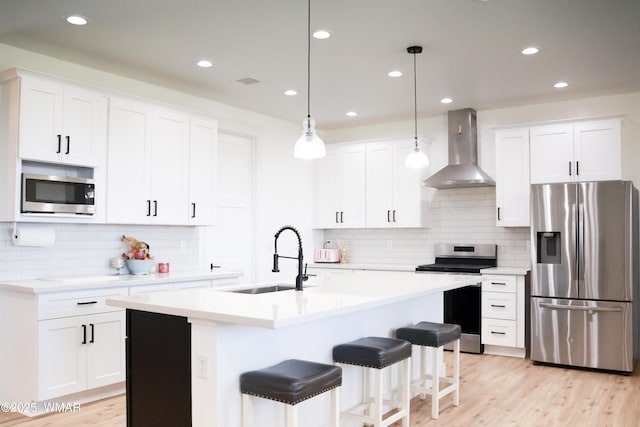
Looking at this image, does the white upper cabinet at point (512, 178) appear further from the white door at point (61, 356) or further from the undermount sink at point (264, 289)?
the white door at point (61, 356)

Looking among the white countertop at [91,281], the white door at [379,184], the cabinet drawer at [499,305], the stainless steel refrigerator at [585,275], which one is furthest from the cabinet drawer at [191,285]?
the stainless steel refrigerator at [585,275]

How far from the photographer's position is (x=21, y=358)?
387 cm

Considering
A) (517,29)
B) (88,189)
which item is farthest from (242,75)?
(517,29)

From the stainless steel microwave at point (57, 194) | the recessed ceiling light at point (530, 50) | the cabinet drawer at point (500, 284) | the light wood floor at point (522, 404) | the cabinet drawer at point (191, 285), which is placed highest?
the recessed ceiling light at point (530, 50)

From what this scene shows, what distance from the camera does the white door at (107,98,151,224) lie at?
15.0 ft

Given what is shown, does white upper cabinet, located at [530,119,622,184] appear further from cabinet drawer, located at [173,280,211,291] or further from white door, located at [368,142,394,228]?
cabinet drawer, located at [173,280,211,291]

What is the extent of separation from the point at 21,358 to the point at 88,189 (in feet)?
4.47

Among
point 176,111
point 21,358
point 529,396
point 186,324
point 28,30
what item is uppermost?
point 28,30

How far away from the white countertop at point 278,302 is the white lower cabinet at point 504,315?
7.21 feet

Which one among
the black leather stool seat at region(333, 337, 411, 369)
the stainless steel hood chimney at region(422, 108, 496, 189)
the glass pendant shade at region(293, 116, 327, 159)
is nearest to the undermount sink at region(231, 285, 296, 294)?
the black leather stool seat at region(333, 337, 411, 369)

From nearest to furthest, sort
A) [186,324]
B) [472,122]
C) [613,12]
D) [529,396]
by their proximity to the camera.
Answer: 1. [186,324]
2. [613,12]
3. [529,396]
4. [472,122]

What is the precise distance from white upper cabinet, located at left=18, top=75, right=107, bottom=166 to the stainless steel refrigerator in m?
4.15

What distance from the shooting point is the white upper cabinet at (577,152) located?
538 cm

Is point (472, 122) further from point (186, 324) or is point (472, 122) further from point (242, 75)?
point (186, 324)
